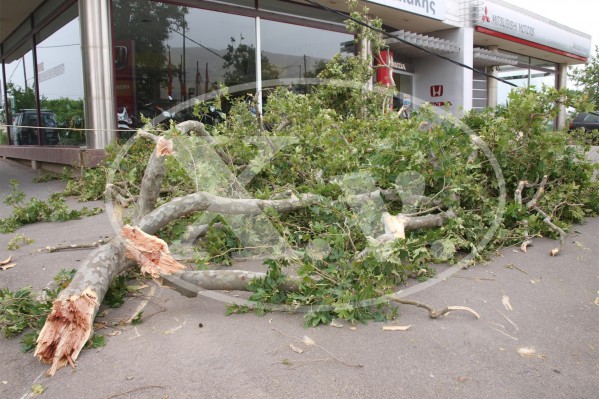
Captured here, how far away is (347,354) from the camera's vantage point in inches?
93.6

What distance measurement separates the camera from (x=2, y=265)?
12.8 ft

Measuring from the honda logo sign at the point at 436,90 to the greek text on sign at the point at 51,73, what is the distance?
11.5 meters

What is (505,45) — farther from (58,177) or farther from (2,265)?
(2,265)

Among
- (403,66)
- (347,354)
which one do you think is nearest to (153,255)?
(347,354)

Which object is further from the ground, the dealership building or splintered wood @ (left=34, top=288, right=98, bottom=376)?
the dealership building

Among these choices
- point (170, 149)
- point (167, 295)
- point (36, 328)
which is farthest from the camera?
point (170, 149)

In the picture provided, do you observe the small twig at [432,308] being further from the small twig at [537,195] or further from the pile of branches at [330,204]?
the small twig at [537,195]

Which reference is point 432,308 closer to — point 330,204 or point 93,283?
point 330,204

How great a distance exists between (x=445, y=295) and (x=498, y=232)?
4.19 feet

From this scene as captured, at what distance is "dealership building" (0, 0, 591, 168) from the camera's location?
8312 mm

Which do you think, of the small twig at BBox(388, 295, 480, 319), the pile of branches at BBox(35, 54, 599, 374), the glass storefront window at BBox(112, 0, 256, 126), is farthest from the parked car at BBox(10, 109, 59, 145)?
the small twig at BBox(388, 295, 480, 319)

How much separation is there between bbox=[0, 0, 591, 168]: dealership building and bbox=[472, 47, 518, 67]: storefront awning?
0.33ft

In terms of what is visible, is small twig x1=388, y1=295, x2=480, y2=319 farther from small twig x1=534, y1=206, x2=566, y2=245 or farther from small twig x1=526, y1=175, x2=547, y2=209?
small twig x1=526, y1=175, x2=547, y2=209

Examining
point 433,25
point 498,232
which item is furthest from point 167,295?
point 433,25
